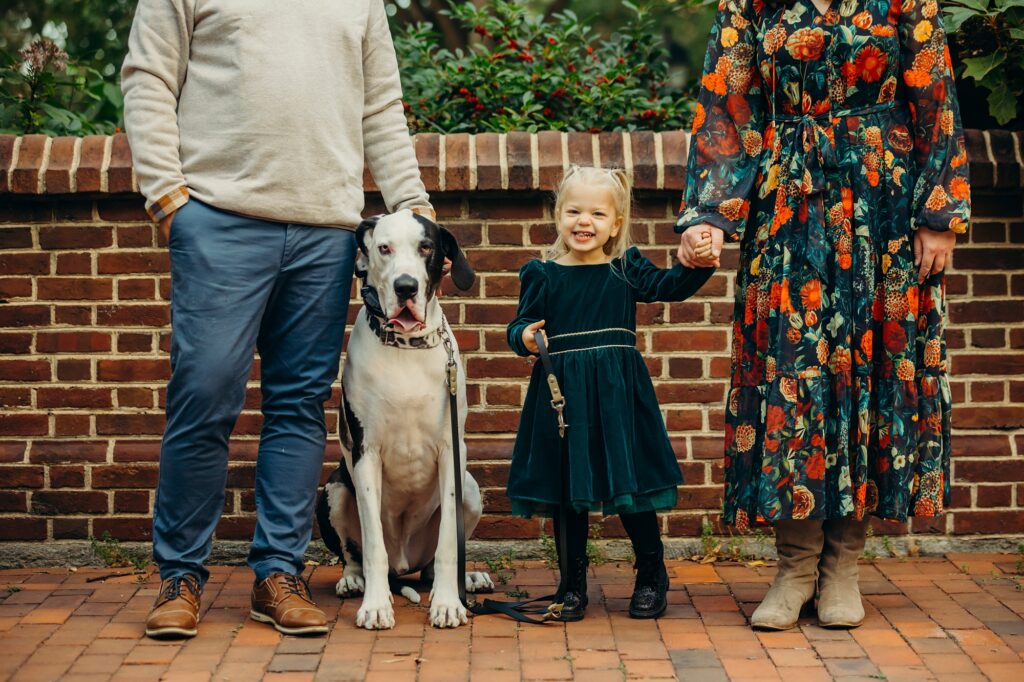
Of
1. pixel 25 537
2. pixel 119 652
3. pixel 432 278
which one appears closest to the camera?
pixel 119 652

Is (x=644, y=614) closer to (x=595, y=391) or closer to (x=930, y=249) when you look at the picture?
(x=595, y=391)

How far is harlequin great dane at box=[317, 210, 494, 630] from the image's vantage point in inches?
161

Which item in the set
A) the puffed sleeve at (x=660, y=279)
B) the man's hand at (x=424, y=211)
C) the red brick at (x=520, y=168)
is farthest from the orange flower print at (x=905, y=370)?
the red brick at (x=520, y=168)

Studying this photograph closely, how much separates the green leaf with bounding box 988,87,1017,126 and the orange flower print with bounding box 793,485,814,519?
2.03 m

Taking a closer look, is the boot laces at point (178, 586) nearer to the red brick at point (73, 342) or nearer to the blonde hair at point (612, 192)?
the red brick at point (73, 342)

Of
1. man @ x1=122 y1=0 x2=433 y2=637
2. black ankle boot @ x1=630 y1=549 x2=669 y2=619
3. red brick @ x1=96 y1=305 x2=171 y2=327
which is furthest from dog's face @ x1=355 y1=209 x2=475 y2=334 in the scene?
red brick @ x1=96 y1=305 x2=171 y2=327

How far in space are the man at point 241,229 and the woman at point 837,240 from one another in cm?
124

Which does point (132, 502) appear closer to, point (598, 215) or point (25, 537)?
point (25, 537)

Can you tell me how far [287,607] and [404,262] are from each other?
1.17 m

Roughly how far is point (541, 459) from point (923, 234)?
1414 millimetres

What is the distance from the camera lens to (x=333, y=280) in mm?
4266

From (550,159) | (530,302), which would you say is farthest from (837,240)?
(550,159)

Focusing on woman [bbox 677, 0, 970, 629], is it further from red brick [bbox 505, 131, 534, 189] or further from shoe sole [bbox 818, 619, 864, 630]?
red brick [bbox 505, 131, 534, 189]

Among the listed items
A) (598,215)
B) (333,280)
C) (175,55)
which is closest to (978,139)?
(598,215)
